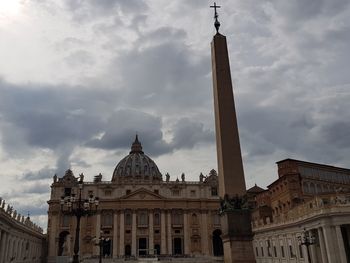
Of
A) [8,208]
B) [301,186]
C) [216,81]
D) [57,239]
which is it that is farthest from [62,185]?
[216,81]

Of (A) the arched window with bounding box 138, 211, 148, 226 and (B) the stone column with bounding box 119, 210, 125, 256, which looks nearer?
(B) the stone column with bounding box 119, 210, 125, 256

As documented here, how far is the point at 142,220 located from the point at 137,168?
78.9ft

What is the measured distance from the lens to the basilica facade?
7319cm

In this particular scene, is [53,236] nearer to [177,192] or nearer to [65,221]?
[65,221]

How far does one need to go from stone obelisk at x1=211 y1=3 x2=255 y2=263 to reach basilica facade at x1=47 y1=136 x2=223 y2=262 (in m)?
56.9

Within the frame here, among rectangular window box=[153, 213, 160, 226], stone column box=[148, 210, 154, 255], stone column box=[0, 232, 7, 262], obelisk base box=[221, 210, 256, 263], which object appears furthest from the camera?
rectangular window box=[153, 213, 160, 226]

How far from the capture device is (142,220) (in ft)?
247

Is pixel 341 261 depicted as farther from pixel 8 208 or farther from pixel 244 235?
→ pixel 8 208

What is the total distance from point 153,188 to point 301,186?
37.1 m

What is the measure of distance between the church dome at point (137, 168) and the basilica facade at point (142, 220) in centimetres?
1729

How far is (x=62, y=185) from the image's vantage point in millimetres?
77312

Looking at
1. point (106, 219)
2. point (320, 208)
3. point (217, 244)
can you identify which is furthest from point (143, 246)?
point (320, 208)

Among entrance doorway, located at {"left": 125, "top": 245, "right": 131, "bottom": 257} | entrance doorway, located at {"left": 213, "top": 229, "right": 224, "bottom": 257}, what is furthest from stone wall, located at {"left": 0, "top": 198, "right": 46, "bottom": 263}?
entrance doorway, located at {"left": 213, "top": 229, "right": 224, "bottom": 257}

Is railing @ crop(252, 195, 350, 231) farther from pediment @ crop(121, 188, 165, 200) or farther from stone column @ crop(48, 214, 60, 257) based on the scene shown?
stone column @ crop(48, 214, 60, 257)
